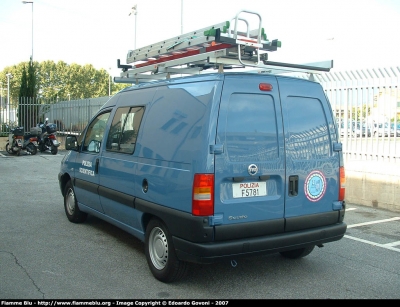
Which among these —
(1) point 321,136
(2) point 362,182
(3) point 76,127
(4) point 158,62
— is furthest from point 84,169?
(3) point 76,127

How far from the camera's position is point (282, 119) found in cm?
437

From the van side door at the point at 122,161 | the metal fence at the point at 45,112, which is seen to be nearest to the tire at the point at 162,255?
the van side door at the point at 122,161

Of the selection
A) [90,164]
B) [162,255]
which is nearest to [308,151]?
[162,255]

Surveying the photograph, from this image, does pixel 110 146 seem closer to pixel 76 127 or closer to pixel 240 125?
pixel 240 125

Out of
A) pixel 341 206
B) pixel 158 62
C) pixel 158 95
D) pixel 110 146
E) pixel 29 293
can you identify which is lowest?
pixel 29 293

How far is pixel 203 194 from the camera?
393 centimetres

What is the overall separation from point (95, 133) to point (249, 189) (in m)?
2.79

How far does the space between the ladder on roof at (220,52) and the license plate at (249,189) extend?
1.16 m

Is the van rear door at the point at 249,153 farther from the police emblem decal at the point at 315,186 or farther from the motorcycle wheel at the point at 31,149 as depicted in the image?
the motorcycle wheel at the point at 31,149

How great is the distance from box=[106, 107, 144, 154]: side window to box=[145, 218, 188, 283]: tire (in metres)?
0.96

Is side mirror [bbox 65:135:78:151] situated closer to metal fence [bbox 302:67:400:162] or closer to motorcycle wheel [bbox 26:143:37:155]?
metal fence [bbox 302:67:400:162]

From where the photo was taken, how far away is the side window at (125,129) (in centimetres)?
506

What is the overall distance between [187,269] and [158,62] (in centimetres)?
261

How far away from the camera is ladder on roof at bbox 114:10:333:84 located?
14.4 feet
